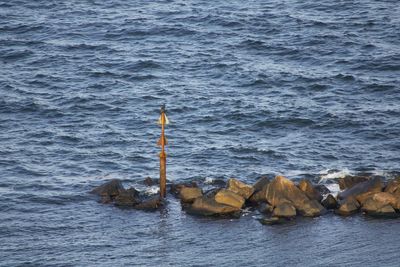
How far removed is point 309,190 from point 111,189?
587 inches

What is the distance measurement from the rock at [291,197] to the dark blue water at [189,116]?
1034 mm

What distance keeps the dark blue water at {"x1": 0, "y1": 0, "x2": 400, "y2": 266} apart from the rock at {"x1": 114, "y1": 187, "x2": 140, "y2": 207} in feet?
3.52

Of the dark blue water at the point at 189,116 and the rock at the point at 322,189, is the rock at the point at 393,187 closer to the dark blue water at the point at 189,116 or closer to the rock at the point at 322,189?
the dark blue water at the point at 189,116

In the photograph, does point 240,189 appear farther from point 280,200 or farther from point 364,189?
point 364,189

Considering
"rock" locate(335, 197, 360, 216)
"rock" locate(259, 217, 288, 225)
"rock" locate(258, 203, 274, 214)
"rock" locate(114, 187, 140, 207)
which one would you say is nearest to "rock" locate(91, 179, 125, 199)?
"rock" locate(114, 187, 140, 207)

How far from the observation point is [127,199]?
69.4 meters

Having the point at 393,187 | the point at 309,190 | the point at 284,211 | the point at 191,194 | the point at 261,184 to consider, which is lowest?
the point at 284,211

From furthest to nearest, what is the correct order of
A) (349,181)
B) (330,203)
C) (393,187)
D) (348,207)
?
(349,181), (330,203), (393,187), (348,207)

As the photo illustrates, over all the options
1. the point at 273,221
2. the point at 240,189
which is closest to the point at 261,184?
the point at 240,189

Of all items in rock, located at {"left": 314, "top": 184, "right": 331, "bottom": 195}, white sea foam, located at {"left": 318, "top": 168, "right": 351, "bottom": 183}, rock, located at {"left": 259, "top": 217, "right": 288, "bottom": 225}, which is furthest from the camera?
white sea foam, located at {"left": 318, "top": 168, "right": 351, "bottom": 183}

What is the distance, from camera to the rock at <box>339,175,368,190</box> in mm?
71188

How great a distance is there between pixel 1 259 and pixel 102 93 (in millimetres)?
38126

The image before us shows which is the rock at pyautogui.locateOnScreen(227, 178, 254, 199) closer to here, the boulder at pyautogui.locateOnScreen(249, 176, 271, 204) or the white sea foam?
the boulder at pyautogui.locateOnScreen(249, 176, 271, 204)

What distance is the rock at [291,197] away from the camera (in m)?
66.3
